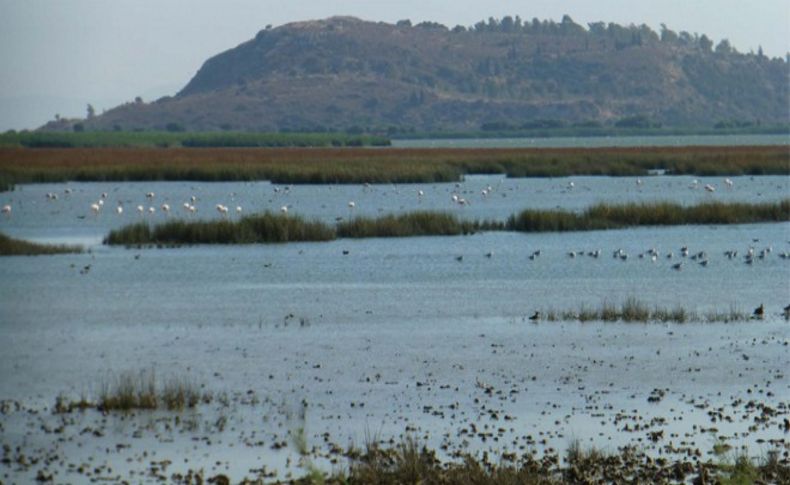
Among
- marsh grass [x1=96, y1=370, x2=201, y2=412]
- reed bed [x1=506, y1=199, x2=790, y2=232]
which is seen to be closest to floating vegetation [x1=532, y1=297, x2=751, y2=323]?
marsh grass [x1=96, y1=370, x2=201, y2=412]

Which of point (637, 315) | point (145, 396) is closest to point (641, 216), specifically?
point (637, 315)

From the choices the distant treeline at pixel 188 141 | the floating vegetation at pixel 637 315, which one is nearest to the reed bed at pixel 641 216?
the floating vegetation at pixel 637 315

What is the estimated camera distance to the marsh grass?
59.3 feet

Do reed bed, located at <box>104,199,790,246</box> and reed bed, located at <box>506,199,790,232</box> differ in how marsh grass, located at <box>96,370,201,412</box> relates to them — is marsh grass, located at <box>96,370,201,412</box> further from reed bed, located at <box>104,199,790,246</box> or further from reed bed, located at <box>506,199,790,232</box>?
reed bed, located at <box>506,199,790,232</box>

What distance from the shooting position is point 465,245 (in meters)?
41.8

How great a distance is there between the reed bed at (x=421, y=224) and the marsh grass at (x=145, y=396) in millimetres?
22137

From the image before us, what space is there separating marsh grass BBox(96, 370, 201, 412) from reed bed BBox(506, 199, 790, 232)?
26.8 m

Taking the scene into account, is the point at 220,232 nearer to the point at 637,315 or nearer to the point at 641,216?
the point at 641,216

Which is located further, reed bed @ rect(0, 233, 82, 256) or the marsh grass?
reed bed @ rect(0, 233, 82, 256)

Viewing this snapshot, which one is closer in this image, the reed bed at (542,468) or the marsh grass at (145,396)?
the reed bed at (542,468)

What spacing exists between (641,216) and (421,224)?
7176 millimetres

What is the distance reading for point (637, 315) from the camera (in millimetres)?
26109

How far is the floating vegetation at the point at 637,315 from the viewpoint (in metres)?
26.0

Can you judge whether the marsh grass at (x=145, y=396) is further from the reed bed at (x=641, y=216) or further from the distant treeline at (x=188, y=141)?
the distant treeline at (x=188, y=141)
